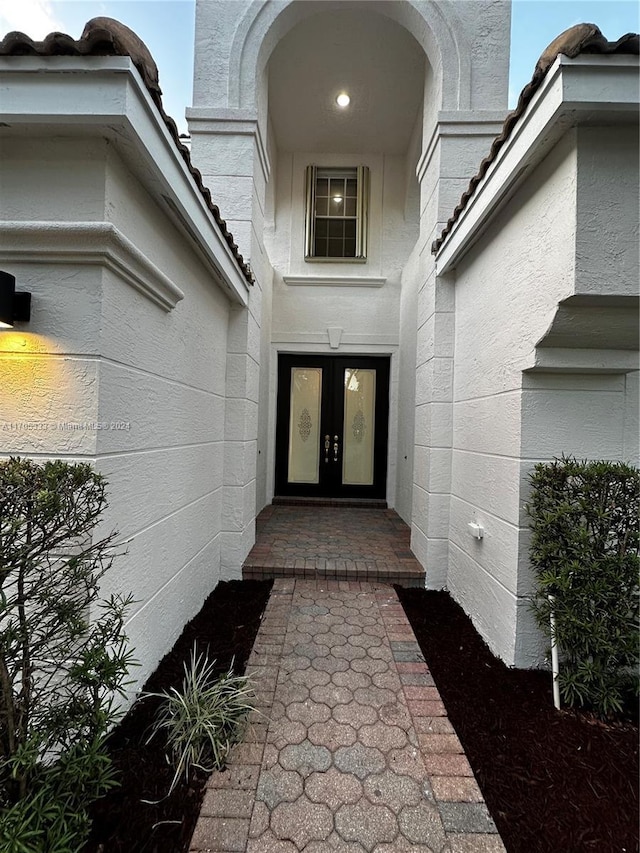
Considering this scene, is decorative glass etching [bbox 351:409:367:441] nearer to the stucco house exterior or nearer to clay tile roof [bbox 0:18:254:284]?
the stucco house exterior

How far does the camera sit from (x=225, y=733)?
1680mm

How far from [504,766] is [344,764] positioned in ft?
2.26

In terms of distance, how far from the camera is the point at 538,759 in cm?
160

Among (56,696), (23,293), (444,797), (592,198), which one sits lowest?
(444,797)

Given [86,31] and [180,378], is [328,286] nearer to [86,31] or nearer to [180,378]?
[180,378]

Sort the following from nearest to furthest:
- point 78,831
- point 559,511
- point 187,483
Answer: point 78,831
point 559,511
point 187,483

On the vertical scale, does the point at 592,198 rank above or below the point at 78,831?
above

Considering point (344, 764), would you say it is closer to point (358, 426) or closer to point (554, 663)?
point (554, 663)

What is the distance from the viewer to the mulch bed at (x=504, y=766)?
1293mm

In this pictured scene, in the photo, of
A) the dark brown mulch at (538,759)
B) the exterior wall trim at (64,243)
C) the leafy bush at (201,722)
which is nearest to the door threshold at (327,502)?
the dark brown mulch at (538,759)

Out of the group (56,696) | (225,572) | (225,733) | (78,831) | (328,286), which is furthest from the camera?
(328,286)

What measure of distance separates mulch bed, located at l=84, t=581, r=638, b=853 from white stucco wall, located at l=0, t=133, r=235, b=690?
18.1 inches

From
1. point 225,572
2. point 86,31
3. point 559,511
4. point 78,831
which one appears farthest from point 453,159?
point 78,831

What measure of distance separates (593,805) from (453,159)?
14.5 feet
